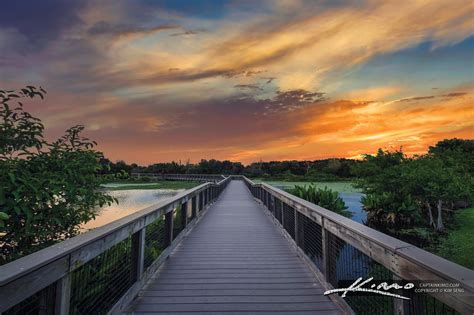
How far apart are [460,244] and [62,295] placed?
12226 millimetres

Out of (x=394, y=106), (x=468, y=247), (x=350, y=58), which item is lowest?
(x=468, y=247)

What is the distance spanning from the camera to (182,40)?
11703 millimetres

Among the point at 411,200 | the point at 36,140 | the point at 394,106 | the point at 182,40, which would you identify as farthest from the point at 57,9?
the point at 411,200

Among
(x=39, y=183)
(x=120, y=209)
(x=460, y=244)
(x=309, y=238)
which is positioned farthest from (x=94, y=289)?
(x=120, y=209)

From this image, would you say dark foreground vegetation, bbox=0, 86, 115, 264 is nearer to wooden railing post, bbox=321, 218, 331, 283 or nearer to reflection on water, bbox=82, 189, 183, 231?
reflection on water, bbox=82, 189, 183, 231

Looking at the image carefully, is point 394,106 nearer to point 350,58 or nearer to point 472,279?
point 350,58

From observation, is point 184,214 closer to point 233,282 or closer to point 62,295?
point 233,282

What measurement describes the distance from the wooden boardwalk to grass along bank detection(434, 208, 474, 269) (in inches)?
241

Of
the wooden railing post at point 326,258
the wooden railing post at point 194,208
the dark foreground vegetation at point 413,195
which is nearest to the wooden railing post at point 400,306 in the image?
the wooden railing post at point 326,258

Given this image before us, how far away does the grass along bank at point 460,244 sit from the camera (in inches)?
319

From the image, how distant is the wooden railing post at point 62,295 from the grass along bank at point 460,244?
9277 millimetres

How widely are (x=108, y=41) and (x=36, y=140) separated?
9282mm

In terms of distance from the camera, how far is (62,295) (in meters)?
1.76

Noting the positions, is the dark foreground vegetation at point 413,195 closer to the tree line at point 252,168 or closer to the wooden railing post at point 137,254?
the wooden railing post at point 137,254
